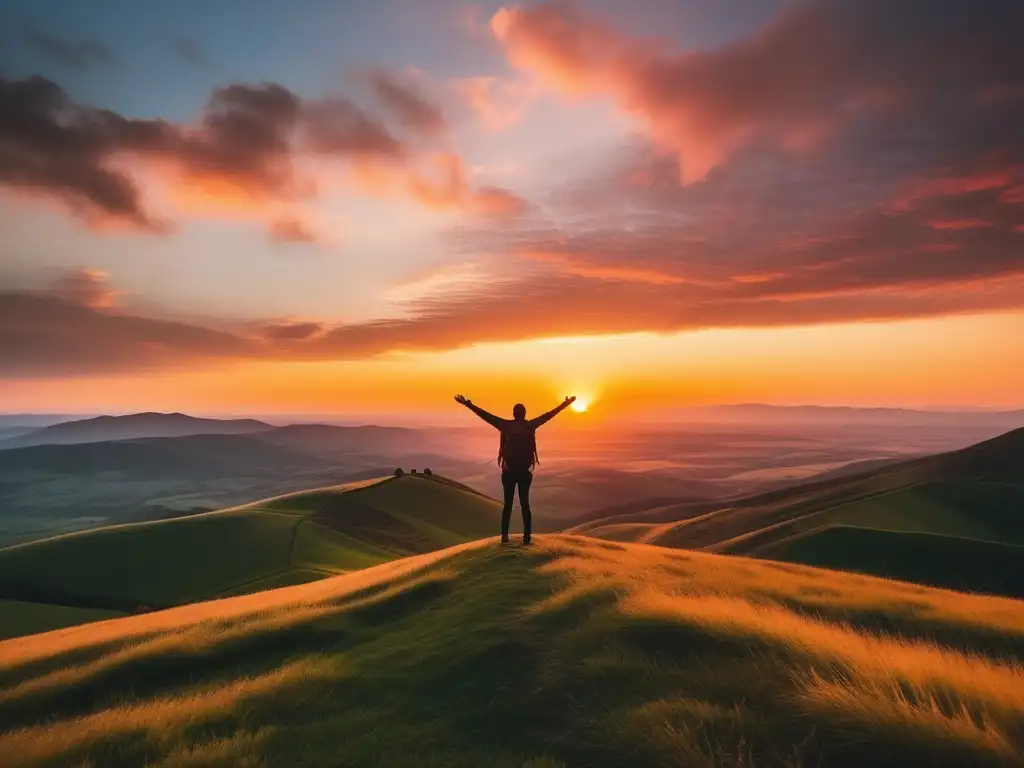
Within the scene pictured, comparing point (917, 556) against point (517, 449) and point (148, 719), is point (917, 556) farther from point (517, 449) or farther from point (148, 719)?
point (148, 719)

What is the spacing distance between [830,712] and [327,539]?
79.6 metres

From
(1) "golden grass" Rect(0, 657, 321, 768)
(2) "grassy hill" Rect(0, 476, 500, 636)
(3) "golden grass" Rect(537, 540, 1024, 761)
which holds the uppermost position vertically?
(3) "golden grass" Rect(537, 540, 1024, 761)

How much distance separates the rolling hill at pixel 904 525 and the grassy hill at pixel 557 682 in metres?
43.5

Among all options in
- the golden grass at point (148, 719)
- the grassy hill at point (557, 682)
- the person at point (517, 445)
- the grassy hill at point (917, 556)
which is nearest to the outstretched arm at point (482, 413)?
the person at point (517, 445)

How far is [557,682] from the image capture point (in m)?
9.11

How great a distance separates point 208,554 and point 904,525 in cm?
8624

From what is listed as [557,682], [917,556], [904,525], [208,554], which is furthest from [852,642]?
[208,554]

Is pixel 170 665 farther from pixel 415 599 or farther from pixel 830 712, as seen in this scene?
pixel 830 712

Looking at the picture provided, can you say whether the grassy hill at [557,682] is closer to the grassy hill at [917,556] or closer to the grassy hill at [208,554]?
the grassy hill at [917,556]

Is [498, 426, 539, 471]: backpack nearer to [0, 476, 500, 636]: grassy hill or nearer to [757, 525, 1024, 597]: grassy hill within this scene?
[757, 525, 1024, 597]: grassy hill

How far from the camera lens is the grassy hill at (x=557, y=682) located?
21.8 ft

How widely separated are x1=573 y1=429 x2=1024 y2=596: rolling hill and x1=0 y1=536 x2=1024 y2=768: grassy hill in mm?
43520

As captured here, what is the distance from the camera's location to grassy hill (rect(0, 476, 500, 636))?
59.1m

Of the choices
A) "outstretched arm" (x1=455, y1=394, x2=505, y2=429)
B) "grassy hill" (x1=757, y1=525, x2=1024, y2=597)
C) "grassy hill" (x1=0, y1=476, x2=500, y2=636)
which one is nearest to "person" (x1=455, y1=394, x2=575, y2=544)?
"outstretched arm" (x1=455, y1=394, x2=505, y2=429)
